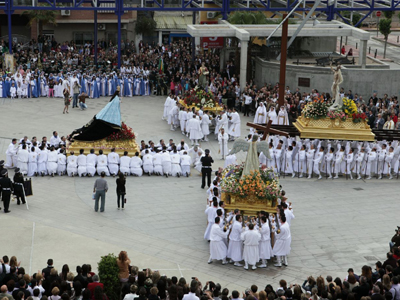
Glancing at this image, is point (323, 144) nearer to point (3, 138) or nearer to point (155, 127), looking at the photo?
point (155, 127)

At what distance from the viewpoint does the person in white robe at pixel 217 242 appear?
1686 cm

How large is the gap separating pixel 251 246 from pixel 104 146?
31.9 feet

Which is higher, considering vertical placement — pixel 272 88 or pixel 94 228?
pixel 272 88

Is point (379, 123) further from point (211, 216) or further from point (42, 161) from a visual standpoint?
point (42, 161)

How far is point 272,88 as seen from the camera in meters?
35.9

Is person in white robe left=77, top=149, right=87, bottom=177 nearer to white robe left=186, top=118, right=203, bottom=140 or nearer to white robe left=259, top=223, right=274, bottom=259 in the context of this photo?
white robe left=186, top=118, right=203, bottom=140

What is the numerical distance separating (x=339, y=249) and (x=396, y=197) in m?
5.58

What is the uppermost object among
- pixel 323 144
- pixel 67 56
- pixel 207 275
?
pixel 67 56

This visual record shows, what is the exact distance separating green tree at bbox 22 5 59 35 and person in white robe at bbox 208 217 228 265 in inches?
1305

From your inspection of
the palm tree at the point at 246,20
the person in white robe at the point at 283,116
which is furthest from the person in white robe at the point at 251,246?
the palm tree at the point at 246,20

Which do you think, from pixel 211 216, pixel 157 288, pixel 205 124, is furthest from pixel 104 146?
pixel 157 288

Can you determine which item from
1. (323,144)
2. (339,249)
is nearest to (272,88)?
(323,144)

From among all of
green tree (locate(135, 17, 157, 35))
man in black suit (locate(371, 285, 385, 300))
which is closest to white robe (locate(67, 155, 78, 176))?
man in black suit (locate(371, 285, 385, 300))

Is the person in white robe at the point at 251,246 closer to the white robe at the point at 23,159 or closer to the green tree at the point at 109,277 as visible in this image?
the green tree at the point at 109,277
